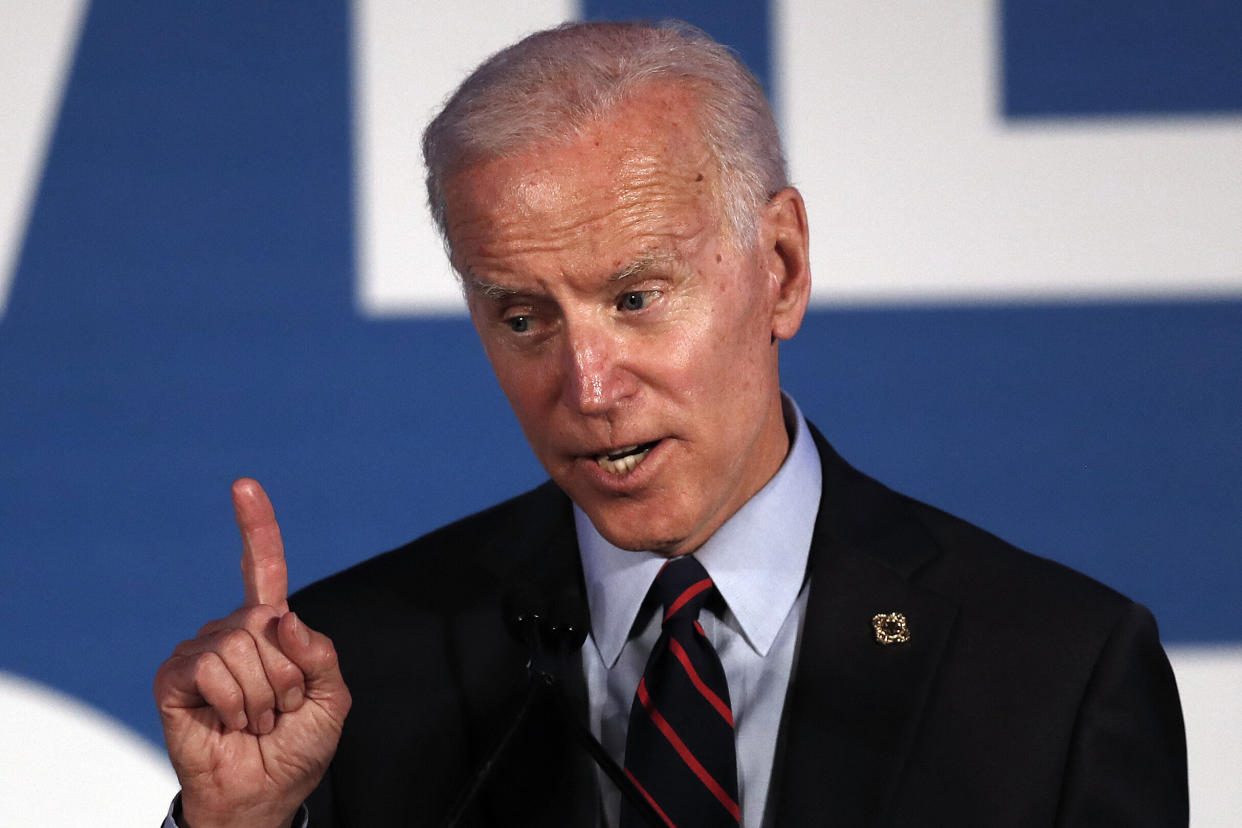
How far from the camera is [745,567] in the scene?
1.37 meters

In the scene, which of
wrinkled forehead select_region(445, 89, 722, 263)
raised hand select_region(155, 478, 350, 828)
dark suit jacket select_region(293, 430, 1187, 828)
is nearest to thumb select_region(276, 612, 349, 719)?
raised hand select_region(155, 478, 350, 828)

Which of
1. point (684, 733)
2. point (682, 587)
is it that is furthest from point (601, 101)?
point (684, 733)

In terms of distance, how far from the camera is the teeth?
1268 millimetres

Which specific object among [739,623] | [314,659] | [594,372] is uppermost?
[594,372]

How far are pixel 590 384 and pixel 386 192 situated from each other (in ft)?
2.82

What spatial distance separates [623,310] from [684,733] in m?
0.37

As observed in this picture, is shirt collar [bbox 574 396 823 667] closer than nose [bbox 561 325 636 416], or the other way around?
nose [bbox 561 325 636 416]

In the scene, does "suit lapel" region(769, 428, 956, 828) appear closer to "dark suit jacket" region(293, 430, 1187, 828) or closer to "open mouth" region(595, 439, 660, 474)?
"dark suit jacket" region(293, 430, 1187, 828)

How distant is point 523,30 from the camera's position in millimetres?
1998

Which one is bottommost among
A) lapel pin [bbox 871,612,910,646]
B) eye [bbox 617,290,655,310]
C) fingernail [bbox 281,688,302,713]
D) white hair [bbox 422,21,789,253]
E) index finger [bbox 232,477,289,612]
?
lapel pin [bbox 871,612,910,646]

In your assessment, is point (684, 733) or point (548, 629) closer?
point (548, 629)

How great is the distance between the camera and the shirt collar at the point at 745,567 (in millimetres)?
1361

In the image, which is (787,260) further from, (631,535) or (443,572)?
(443,572)

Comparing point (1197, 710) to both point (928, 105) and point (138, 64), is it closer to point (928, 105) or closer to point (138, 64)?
point (928, 105)
